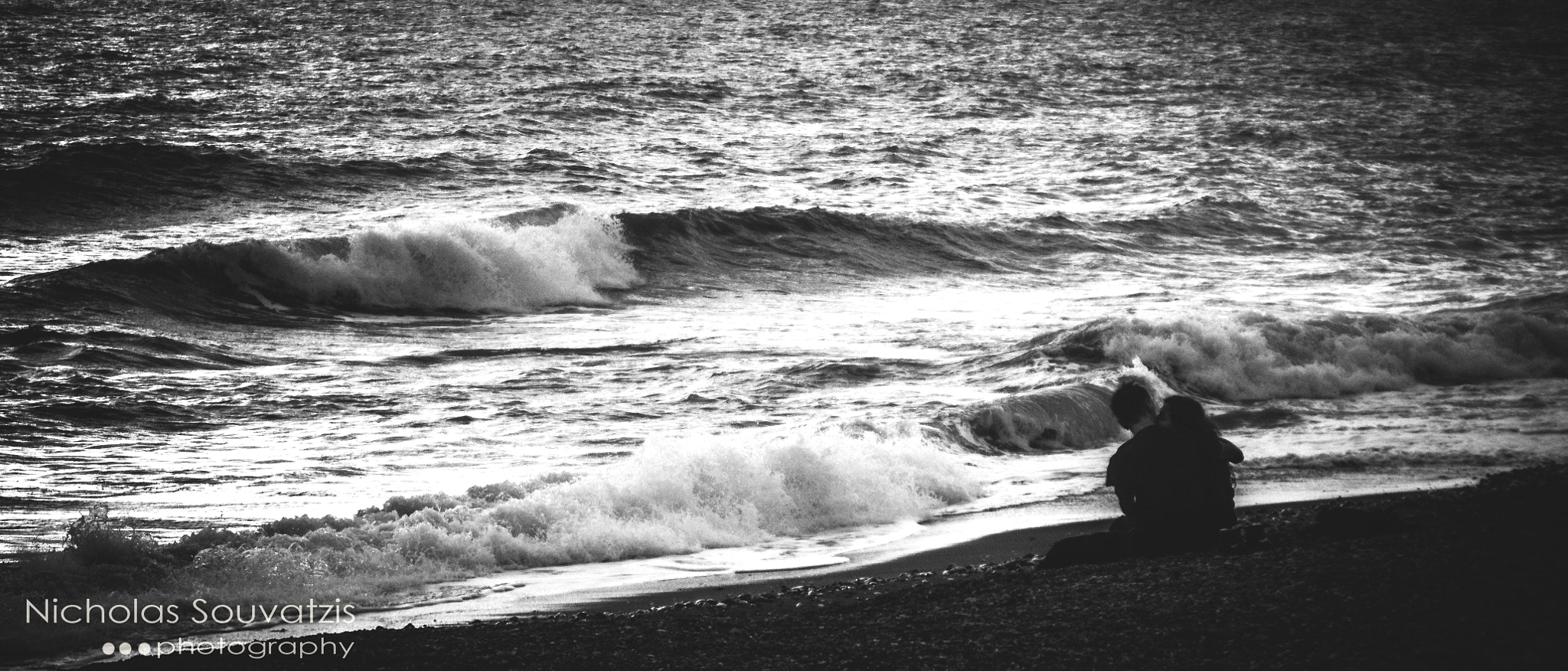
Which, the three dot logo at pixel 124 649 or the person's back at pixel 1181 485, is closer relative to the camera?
the three dot logo at pixel 124 649

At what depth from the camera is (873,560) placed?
6.54m

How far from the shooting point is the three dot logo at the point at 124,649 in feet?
16.2

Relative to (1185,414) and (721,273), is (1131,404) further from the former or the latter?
(721,273)

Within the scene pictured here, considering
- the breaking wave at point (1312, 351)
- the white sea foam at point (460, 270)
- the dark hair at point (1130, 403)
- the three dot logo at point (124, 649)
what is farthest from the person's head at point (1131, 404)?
the white sea foam at point (460, 270)

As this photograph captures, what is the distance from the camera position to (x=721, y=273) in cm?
1728

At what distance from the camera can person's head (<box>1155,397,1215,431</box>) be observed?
5270 mm

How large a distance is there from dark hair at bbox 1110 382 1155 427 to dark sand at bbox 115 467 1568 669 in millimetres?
631

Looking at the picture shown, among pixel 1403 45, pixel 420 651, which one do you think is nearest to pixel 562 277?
pixel 420 651

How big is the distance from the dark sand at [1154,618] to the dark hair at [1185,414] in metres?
0.57

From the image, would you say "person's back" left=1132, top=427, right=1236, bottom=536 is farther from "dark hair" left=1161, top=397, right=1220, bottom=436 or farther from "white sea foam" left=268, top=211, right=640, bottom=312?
"white sea foam" left=268, top=211, right=640, bottom=312

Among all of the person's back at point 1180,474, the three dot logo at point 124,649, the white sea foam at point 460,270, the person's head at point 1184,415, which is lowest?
the three dot logo at point 124,649

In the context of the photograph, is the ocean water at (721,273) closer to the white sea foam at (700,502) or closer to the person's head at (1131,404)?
the white sea foam at (700,502)

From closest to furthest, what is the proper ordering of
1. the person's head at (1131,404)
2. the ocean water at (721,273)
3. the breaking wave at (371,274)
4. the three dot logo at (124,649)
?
the three dot logo at (124,649)
the person's head at (1131,404)
the ocean water at (721,273)
the breaking wave at (371,274)

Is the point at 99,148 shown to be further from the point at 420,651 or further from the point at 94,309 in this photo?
the point at 420,651
